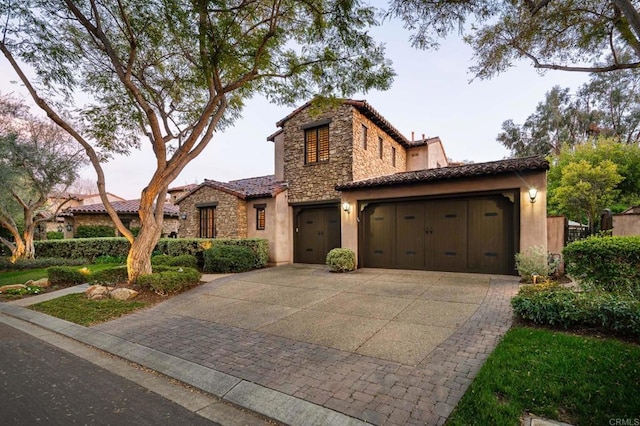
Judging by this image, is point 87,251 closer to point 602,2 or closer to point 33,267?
point 33,267

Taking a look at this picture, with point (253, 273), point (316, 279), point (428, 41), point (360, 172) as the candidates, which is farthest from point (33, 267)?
point (428, 41)

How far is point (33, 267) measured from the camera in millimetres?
14266

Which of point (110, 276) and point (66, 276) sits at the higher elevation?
point (110, 276)

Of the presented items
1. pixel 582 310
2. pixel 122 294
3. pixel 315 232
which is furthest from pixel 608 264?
pixel 122 294

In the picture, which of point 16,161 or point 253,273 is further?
point 16,161

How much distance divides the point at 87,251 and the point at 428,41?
19494mm

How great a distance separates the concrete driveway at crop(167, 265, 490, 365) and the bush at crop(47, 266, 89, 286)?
4.67 m

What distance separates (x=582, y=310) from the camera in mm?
4223

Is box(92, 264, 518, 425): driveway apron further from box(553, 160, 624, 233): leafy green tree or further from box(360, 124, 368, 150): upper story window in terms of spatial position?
box(553, 160, 624, 233): leafy green tree

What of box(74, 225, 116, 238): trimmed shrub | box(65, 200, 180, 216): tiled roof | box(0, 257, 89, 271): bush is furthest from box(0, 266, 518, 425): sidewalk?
box(65, 200, 180, 216): tiled roof

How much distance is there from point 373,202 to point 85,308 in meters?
8.78

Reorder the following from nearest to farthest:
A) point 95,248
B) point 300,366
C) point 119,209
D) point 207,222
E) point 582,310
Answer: point 300,366
point 582,310
point 207,222
point 95,248
point 119,209

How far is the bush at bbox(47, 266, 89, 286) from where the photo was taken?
9.62m

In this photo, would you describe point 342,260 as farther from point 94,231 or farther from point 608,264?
point 94,231
